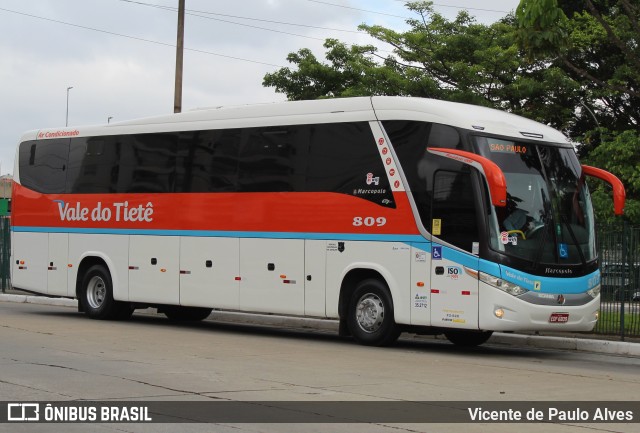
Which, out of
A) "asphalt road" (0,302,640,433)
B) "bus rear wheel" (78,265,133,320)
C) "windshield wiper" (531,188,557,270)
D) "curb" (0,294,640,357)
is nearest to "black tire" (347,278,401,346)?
"asphalt road" (0,302,640,433)

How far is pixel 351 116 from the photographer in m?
17.6

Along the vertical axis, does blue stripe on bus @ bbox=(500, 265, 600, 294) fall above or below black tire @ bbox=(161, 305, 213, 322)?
above

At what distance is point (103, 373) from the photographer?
12352 millimetres

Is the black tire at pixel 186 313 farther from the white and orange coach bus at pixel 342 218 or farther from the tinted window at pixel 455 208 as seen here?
the tinted window at pixel 455 208

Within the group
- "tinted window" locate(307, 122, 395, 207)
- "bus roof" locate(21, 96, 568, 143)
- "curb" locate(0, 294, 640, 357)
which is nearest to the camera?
"bus roof" locate(21, 96, 568, 143)

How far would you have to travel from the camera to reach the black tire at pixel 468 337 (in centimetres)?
1806

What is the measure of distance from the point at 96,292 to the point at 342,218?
7004 mm

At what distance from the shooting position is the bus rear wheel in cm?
2183

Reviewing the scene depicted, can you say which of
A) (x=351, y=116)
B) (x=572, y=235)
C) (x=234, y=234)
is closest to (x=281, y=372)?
(x=572, y=235)

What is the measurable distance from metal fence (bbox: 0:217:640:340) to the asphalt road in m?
1.47

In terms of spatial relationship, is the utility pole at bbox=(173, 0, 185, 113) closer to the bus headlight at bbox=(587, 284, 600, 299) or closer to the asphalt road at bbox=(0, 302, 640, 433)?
the asphalt road at bbox=(0, 302, 640, 433)

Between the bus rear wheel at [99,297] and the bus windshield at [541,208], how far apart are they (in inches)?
362

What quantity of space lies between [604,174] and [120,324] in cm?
967

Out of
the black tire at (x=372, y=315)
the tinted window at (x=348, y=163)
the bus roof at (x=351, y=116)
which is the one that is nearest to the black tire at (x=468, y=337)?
the black tire at (x=372, y=315)
